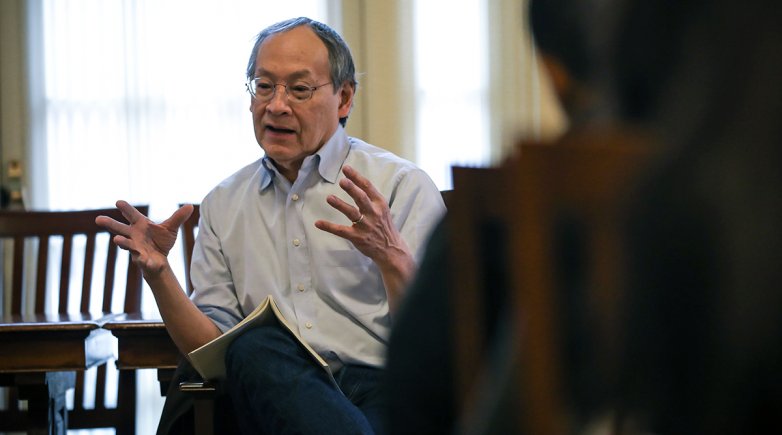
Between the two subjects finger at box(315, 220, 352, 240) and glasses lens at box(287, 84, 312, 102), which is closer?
finger at box(315, 220, 352, 240)

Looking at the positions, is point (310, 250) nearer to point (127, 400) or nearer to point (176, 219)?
point (176, 219)

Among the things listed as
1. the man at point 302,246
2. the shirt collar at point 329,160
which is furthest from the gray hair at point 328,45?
the shirt collar at point 329,160

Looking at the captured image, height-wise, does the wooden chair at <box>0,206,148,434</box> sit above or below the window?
below

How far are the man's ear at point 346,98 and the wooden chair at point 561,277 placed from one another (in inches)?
69.8

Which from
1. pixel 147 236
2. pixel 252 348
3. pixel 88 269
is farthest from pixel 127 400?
pixel 252 348

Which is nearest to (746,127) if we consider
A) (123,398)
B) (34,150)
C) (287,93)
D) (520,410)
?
(520,410)

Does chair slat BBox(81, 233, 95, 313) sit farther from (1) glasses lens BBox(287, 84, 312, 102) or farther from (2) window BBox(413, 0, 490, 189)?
(2) window BBox(413, 0, 490, 189)

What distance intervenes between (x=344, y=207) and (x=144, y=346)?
563mm

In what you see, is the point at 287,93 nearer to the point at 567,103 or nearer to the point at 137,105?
the point at 567,103

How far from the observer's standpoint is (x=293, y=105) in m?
2.07

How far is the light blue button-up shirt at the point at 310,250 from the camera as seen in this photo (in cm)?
193

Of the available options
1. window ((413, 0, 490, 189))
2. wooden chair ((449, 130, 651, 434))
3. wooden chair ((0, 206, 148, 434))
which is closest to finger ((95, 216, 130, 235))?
wooden chair ((0, 206, 148, 434))

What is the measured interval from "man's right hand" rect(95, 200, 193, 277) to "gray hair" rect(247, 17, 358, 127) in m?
0.48

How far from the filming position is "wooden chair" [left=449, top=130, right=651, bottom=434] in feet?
→ 1.37
